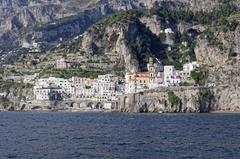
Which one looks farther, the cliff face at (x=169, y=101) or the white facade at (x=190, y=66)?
the white facade at (x=190, y=66)

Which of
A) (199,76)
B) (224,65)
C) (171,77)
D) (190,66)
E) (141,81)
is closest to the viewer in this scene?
(199,76)

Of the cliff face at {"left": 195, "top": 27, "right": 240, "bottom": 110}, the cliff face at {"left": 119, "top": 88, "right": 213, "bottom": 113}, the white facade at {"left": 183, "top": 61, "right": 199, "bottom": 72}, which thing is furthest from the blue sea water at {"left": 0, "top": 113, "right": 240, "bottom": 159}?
the white facade at {"left": 183, "top": 61, "right": 199, "bottom": 72}

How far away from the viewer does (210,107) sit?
168 metres

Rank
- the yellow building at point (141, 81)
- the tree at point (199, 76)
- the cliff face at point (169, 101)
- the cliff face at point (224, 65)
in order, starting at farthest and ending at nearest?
the yellow building at point (141, 81) → the tree at point (199, 76) → the cliff face at point (224, 65) → the cliff face at point (169, 101)

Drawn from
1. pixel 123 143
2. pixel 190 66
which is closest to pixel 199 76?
pixel 190 66

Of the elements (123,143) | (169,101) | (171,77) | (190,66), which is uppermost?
(190,66)

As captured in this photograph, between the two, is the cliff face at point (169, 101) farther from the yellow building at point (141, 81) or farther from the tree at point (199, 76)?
the yellow building at point (141, 81)

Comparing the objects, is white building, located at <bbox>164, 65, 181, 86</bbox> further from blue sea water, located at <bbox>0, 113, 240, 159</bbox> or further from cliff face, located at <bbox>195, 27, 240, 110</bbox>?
blue sea water, located at <bbox>0, 113, 240, 159</bbox>

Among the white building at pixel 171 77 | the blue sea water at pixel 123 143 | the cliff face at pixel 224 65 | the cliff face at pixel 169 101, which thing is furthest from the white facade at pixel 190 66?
the blue sea water at pixel 123 143

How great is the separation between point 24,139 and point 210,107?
91.4 metres

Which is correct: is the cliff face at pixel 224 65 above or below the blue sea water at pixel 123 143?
above

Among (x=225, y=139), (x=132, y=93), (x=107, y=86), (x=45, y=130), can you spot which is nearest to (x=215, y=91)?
(x=132, y=93)

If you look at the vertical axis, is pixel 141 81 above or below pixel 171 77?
below

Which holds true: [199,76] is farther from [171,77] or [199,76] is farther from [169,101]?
[169,101]
